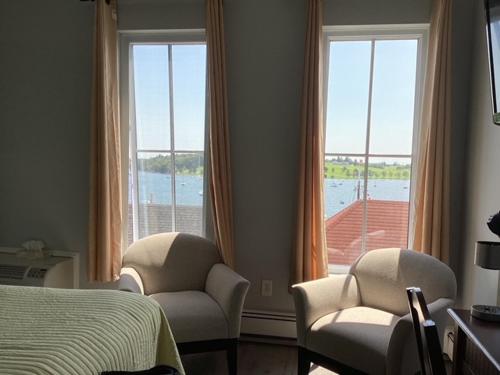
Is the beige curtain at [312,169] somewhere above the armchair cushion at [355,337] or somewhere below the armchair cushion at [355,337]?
above

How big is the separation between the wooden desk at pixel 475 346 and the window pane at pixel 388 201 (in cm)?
121

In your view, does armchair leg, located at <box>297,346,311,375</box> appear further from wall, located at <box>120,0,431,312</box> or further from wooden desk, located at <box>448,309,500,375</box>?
wooden desk, located at <box>448,309,500,375</box>

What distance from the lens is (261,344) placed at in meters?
2.70

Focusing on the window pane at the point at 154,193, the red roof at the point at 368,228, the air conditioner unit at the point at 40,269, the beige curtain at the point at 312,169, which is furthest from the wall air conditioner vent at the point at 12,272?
the red roof at the point at 368,228

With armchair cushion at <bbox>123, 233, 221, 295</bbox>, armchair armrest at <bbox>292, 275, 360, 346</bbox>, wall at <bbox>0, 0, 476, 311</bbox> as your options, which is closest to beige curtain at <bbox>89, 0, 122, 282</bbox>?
wall at <bbox>0, 0, 476, 311</bbox>

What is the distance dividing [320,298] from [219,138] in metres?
1.23

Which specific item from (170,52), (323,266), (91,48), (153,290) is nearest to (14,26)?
(91,48)

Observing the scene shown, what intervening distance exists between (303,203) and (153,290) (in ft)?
3.72

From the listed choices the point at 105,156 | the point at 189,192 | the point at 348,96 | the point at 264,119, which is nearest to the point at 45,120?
the point at 105,156

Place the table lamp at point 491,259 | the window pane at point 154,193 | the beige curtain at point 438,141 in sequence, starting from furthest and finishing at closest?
the window pane at point 154,193 < the beige curtain at point 438,141 < the table lamp at point 491,259

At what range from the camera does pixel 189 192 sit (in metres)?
2.92

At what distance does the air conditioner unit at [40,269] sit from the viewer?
273 cm

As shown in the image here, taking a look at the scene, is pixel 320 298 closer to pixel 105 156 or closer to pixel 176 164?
pixel 176 164

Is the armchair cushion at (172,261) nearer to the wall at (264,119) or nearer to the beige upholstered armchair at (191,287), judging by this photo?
the beige upholstered armchair at (191,287)
